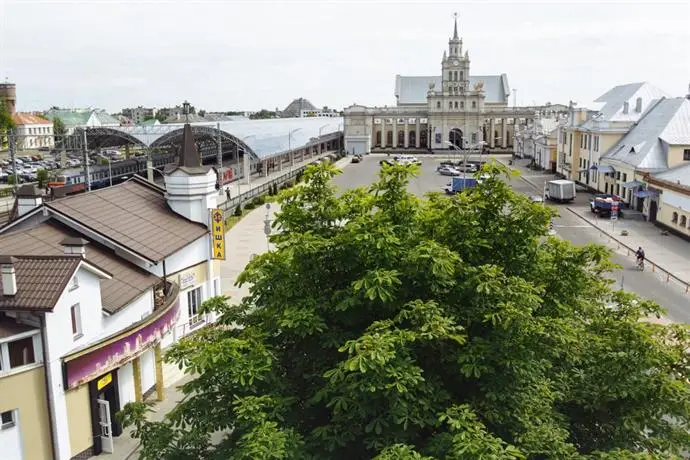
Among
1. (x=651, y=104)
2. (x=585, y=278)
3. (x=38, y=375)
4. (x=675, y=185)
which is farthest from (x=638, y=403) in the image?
(x=651, y=104)

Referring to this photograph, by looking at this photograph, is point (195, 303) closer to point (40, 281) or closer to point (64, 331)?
point (64, 331)

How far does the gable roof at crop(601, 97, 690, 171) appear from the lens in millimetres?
56594

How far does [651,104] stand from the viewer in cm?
6800

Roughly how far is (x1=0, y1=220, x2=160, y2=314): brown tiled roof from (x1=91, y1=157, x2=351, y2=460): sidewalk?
3.31 meters

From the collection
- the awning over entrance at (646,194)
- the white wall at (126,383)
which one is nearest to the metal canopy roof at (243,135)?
the awning over entrance at (646,194)

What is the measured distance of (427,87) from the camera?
138 metres

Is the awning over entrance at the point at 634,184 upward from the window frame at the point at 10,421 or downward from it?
upward

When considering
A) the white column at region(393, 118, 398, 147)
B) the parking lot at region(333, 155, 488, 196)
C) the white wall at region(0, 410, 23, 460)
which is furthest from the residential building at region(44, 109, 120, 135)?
the white wall at region(0, 410, 23, 460)

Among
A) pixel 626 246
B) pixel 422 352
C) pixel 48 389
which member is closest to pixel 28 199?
pixel 48 389

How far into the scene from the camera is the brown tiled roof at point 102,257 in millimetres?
18594

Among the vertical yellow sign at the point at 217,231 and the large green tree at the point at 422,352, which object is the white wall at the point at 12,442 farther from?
the vertical yellow sign at the point at 217,231

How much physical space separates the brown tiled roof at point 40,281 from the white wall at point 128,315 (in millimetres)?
2479

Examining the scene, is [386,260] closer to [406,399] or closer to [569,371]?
[406,399]

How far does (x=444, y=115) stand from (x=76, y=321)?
118518 millimetres
